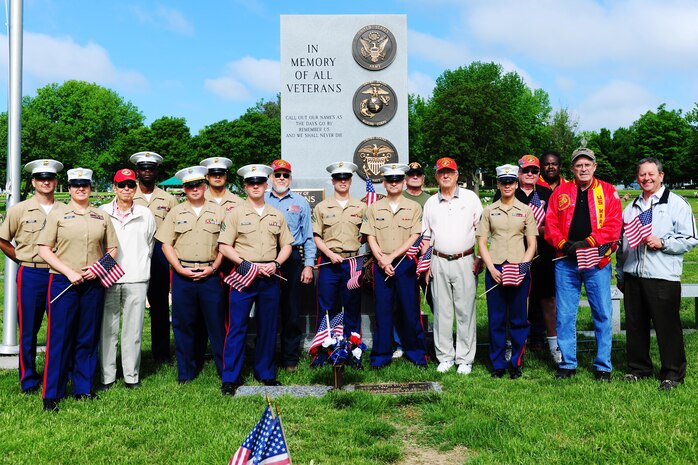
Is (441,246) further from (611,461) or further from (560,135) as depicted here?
(560,135)

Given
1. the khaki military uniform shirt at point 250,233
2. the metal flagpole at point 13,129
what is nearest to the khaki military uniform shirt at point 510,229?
the khaki military uniform shirt at point 250,233

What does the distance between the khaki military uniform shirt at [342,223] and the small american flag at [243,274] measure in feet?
3.71

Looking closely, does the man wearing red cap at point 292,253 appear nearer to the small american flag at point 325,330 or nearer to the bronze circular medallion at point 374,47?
the small american flag at point 325,330

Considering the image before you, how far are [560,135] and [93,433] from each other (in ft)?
176

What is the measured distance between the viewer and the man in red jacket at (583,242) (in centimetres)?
583

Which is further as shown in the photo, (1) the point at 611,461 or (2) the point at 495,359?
(2) the point at 495,359

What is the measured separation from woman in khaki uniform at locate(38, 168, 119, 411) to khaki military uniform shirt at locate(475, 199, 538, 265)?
3.53 m

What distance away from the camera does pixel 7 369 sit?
6.73 m

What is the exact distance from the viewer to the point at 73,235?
17.8 ft

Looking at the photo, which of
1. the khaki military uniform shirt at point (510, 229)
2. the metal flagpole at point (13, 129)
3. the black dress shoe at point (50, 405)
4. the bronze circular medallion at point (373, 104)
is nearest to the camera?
the black dress shoe at point (50, 405)

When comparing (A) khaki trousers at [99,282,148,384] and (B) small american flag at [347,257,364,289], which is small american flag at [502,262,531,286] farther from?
(A) khaki trousers at [99,282,148,384]

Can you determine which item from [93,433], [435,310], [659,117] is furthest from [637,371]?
[659,117]

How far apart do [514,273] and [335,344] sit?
1.82 meters

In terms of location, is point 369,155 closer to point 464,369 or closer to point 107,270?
point 464,369
